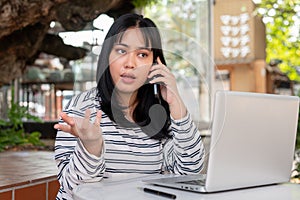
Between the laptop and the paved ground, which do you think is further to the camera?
the paved ground

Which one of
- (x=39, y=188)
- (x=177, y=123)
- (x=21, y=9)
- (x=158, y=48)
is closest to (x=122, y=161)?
(x=177, y=123)

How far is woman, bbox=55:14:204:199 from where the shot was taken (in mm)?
1155

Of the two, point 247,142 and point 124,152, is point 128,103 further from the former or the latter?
point 247,142

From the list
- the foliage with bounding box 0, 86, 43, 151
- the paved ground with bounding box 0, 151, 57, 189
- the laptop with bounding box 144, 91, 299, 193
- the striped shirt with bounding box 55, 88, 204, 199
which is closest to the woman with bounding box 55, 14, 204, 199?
the striped shirt with bounding box 55, 88, 204, 199

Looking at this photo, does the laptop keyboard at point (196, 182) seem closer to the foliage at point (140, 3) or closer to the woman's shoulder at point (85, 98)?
the woman's shoulder at point (85, 98)

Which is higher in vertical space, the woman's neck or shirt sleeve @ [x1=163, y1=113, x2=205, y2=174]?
the woman's neck

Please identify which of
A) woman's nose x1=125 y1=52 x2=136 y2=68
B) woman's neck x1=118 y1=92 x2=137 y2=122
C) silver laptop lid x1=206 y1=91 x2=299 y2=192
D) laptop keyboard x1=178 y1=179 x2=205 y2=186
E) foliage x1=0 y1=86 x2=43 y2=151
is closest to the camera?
silver laptop lid x1=206 y1=91 x2=299 y2=192

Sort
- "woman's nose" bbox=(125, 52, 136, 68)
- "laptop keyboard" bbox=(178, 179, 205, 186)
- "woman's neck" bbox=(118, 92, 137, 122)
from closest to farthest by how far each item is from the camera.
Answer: "laptop keyboard" bbox=(178, 179, 205, 186)
"woman's nose" bbox=(125, 52, 136, 68)
"woman's neck" bbox=(118, 92, 137, 122)

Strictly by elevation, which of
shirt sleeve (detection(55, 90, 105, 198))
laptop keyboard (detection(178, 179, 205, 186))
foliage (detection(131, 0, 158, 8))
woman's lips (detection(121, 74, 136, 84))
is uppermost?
foliage (detection(131, 0, 158, 8))

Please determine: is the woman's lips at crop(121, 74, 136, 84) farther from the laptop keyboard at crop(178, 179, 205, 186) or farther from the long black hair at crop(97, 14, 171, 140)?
the laptop keyboard at crop(178, 179, 205, 186)

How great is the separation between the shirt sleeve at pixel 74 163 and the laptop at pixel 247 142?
16cm

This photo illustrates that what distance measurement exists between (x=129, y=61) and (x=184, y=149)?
1.03 ft

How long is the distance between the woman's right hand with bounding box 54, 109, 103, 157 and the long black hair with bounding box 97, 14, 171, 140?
0.76ft

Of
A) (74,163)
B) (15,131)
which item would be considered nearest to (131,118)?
(74,163)
